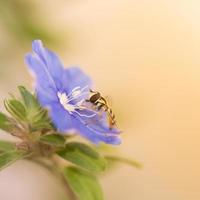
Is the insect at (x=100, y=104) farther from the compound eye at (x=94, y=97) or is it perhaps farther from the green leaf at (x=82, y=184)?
the green leaf at (x=82, y=184)

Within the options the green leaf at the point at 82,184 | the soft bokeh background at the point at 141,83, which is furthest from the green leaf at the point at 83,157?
the soft bokeh background at the point at 141,83

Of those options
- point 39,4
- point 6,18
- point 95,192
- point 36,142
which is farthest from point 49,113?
point 39,4

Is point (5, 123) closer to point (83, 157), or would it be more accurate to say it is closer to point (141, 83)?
point (83, 157)

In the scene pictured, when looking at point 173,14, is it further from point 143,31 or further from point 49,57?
point 49,57

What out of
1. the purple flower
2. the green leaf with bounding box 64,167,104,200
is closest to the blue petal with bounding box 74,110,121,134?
the purple flower

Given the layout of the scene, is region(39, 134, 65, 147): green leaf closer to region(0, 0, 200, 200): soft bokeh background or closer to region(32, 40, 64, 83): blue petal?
region(32, 40, 64, 83): blue petal

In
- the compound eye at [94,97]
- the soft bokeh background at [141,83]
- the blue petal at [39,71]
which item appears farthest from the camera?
the soft bokeh background at [141,83]
